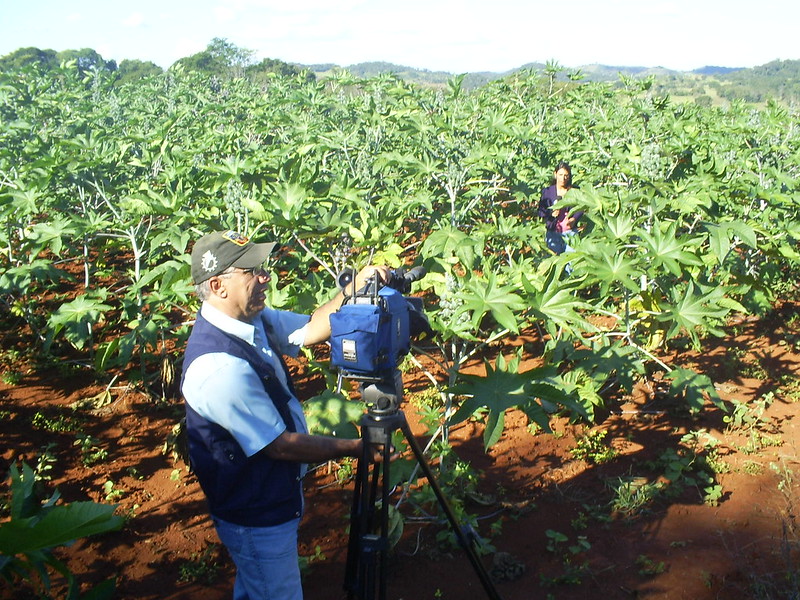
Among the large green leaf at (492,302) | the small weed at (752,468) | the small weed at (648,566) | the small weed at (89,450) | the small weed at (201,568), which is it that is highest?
the large green leaf at (492,302)

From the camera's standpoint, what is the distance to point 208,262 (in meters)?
2.16

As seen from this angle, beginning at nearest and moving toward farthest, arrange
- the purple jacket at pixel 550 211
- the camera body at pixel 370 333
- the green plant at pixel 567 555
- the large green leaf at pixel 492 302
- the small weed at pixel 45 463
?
the camera body at pixel 370 333, the large green leaf at pixel 492 302, the green plant at pixel 567 555, the small weed at pixel 45 463, the purple jacket at pixel 550 211

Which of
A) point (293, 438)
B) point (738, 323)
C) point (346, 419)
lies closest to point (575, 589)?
point (346, 419)

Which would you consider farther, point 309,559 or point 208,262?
point 309,559

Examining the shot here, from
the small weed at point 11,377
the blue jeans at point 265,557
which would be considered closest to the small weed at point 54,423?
the small weed at point 11,377

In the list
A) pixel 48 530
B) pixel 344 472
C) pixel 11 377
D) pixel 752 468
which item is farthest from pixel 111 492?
pixel 752 468

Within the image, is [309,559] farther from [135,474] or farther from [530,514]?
[135,474]

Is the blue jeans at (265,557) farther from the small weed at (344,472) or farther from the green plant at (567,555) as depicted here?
the small weed at (344,472)

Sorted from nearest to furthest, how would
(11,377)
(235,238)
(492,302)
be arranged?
(235,238), (492,302), (11,377)

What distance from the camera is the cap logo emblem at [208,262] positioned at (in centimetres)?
215

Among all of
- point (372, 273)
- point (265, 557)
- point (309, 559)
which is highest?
point (372, 273)

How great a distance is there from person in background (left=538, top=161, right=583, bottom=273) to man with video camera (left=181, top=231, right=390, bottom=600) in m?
4.10

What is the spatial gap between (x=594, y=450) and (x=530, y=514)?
0.73 meters

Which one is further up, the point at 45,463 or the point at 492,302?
the point at 492,302
